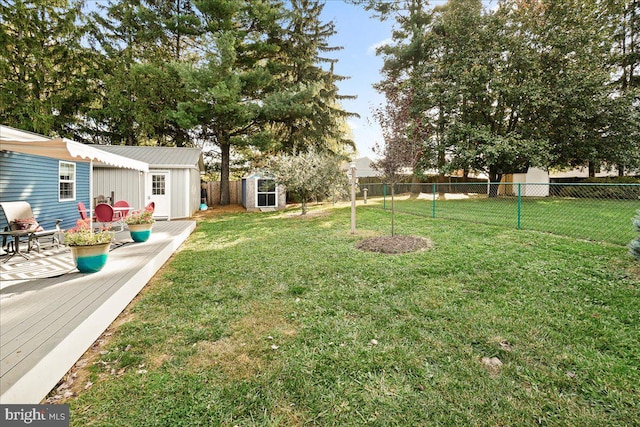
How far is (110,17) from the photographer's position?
1803 cm

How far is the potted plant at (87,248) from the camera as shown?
160 inches

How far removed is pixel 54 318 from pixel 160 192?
34.0ft

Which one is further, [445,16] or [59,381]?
[445,16]

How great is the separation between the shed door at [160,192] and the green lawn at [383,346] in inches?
311

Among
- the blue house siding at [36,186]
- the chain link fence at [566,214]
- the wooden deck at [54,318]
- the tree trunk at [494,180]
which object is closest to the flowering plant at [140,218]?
the wooden deck at [54,318]

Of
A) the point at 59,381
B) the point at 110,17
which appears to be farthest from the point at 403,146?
the point at 110,17

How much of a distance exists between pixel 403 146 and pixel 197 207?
40.3 ft

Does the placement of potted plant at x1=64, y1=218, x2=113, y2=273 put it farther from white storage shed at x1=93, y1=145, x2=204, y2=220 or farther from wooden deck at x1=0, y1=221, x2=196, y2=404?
white storage shed at x1=93, y1=145, x2=204, y2=220

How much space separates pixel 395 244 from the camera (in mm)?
6426

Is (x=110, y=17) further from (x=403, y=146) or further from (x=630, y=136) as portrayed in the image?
(x=630, y=136)

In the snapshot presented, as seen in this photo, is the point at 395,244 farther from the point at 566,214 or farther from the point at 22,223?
the point at 566,214

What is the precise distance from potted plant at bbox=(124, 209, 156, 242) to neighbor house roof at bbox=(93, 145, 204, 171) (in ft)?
20.6

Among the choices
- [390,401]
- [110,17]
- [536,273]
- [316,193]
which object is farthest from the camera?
[110,17]

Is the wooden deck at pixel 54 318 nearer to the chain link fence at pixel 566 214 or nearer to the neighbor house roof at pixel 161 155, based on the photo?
the chain link fence at pixel 566 214
